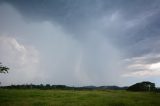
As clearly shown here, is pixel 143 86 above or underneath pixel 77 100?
above

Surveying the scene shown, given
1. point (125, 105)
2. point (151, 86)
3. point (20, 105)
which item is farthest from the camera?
point (151, 86)

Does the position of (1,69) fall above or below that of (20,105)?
above

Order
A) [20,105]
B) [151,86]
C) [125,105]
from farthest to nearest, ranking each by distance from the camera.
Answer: [151,86], [125,105], [20,105]

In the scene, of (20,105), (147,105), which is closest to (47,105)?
(20,105)

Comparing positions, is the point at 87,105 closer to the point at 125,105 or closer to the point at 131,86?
the point at 125,105

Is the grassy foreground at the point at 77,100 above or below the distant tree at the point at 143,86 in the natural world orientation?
below

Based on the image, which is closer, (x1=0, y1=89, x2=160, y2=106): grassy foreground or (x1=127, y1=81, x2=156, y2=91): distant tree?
(x1=0, y1=89, x2=160, y2=106): grassy foreground

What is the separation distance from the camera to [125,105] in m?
36.3

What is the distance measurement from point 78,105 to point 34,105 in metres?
6.86

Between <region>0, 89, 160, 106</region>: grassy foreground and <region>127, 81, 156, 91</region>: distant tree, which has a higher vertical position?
<region>127, 81, 156, 91</region>: distant tree

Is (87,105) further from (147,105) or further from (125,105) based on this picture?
(147,105)

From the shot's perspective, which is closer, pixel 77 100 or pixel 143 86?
pixel 77 100

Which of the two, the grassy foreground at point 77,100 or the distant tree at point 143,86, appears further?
the distant tree at point 143,86

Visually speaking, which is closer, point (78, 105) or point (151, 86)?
point (78, 105)
